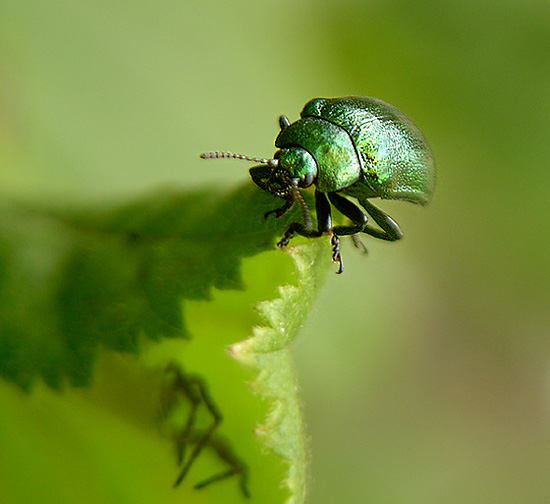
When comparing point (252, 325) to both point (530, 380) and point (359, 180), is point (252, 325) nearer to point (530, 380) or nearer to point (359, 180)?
point (359, 180)

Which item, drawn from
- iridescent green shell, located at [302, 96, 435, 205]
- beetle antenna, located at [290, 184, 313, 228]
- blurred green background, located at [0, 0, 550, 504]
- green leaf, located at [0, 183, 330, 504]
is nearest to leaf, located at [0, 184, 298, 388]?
green leaf, located at [0, 183, 330, 504]

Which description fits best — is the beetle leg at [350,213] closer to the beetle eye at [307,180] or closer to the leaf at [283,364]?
the beetle eye at [307,180]

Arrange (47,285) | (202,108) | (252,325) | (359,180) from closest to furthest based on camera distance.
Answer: (252,325)
(47,285)
(359,180)
(202,108)

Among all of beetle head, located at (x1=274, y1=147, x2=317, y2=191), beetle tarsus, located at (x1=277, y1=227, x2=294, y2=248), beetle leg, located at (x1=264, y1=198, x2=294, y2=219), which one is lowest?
beetle tarsus, located at (x1=277, y1=227, x2=294, y2=248)

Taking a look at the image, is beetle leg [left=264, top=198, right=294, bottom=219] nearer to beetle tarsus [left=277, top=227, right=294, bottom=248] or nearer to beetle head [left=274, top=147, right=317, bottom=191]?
beetle tarsus [left=277, top=227, right=294, bottom=248]

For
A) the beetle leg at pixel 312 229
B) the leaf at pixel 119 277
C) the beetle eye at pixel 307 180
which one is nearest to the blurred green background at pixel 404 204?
the beetle eye at pixel 307 180

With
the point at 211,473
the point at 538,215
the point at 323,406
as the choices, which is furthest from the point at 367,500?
the point at 211,473
